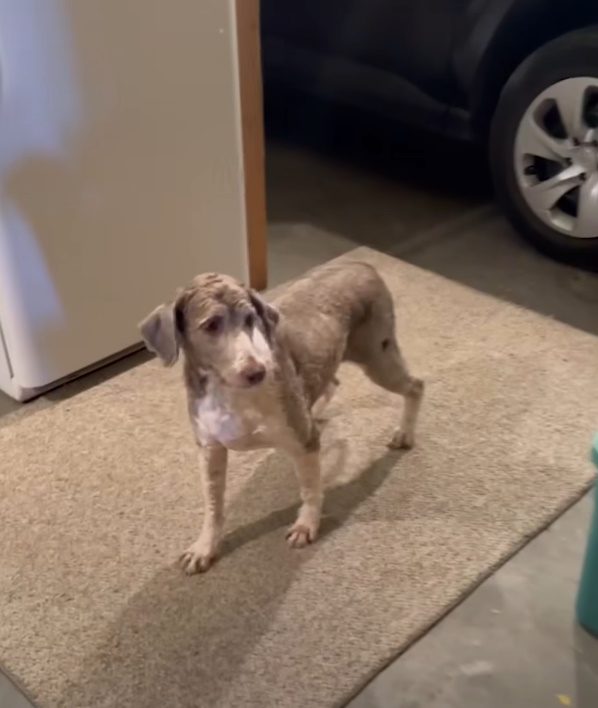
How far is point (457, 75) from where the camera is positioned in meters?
2.76

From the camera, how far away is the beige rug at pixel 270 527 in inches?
58.3

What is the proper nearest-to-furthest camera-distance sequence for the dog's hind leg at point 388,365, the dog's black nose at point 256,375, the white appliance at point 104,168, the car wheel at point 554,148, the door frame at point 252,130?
the dog's black nose at point 256,375, the dog's hind leg at point 388,365, the white appliance at point 104,168, the door frame at point 252,130, the car wheel at point 554,148

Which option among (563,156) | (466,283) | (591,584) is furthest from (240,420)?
(563,156)

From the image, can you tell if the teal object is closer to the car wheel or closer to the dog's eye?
the dog's eye

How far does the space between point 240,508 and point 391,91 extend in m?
1.64

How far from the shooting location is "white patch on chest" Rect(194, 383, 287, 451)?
1.48 m

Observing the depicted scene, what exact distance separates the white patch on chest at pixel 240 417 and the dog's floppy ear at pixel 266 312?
0.10 m

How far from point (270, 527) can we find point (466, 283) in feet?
3.78

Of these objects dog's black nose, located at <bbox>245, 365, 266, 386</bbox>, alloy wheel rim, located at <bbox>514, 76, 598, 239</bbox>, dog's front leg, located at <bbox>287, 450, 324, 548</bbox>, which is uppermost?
dog's black nose, located at <bbox>245, 365, 266, 386</bbox>

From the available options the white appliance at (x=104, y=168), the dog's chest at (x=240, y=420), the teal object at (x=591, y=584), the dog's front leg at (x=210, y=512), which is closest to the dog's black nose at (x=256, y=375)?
the dog's chest at (x=240, y=420)

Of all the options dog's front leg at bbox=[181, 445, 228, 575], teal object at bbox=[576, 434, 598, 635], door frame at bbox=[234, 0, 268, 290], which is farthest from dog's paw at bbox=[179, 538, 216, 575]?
door frame at bbox=[234, 0, 268, 290]

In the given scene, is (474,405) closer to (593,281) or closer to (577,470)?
(577,470)

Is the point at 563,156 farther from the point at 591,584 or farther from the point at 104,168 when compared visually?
the point at 591,584

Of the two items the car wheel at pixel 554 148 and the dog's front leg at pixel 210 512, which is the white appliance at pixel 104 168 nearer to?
the dog's front leg at pixel 210 512
